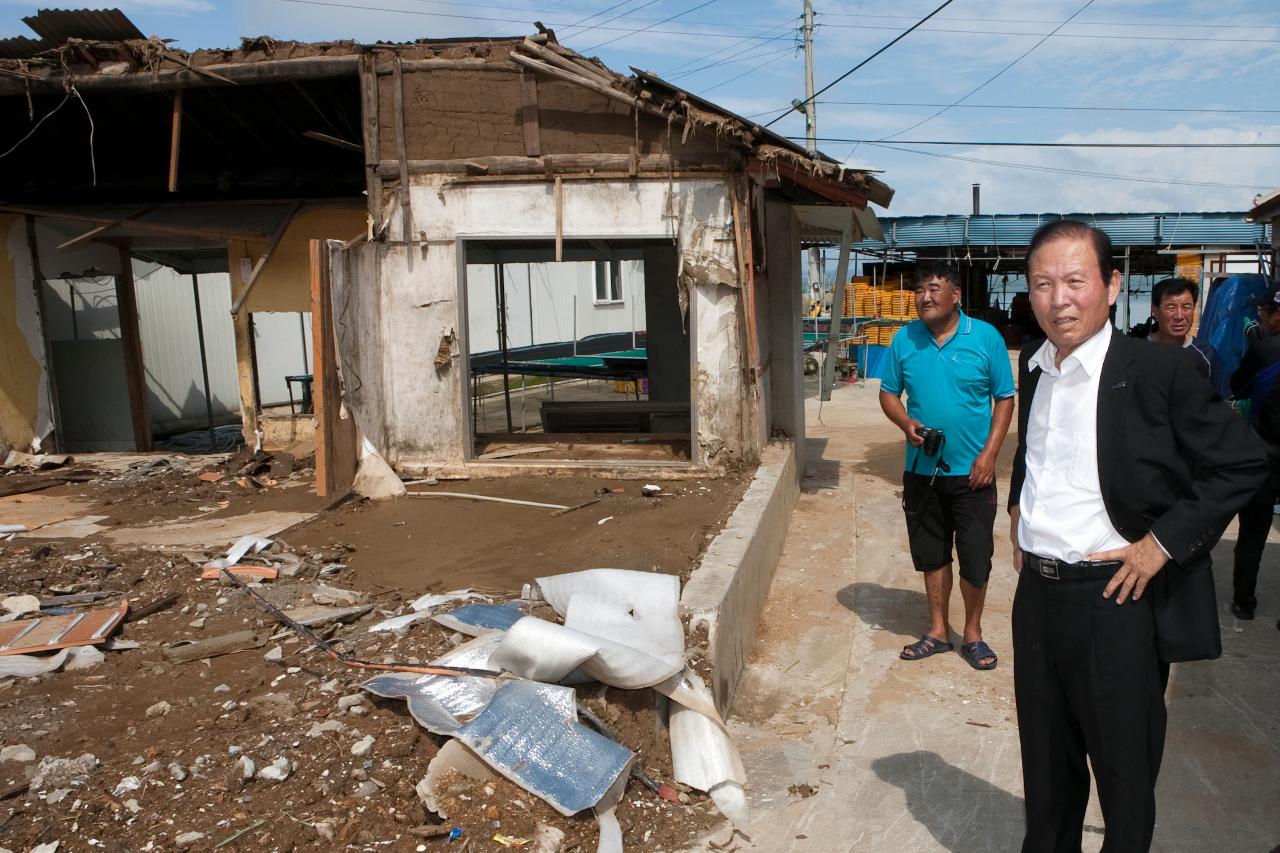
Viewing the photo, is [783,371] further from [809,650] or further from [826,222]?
[809,650]

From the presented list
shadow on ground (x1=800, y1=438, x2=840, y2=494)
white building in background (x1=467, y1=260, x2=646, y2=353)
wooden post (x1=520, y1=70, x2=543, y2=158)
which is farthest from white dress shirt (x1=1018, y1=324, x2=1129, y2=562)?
white building in background (x1=467, y1=260, x2=646, y2=353)

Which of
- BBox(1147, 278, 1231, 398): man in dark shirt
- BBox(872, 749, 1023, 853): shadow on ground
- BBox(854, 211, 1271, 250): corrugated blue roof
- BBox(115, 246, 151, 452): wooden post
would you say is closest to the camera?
BBox(872, 749, 1023, 853): shadow on ground

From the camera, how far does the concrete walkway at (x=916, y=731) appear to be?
3561mm

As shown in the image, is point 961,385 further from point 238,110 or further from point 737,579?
point 238,110

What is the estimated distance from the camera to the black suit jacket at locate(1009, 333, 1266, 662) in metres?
2.34

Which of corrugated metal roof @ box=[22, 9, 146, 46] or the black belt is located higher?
corrugated metal roof @ box=[22, 9, 146, 46]

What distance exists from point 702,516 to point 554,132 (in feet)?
11.2

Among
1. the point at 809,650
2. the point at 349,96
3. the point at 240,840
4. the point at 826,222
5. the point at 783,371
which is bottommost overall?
the point at 809,650

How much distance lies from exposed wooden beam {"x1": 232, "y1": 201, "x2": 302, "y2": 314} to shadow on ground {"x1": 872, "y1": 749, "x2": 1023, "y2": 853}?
305 inches

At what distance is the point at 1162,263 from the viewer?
28.0 meters

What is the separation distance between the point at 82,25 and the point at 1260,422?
377 inches

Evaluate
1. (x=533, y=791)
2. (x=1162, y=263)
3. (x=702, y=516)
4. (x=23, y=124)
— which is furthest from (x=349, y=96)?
(x=1162, y=263)

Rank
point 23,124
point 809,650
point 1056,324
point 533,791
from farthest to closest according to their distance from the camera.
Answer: point 23,124, point 809,650, point 533,791, point 1056,324

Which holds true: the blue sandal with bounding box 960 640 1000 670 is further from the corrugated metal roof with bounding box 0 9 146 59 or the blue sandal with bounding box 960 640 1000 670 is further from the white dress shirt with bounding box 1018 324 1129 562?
the corrugated metal roof with bounding box 0 9 146 59
